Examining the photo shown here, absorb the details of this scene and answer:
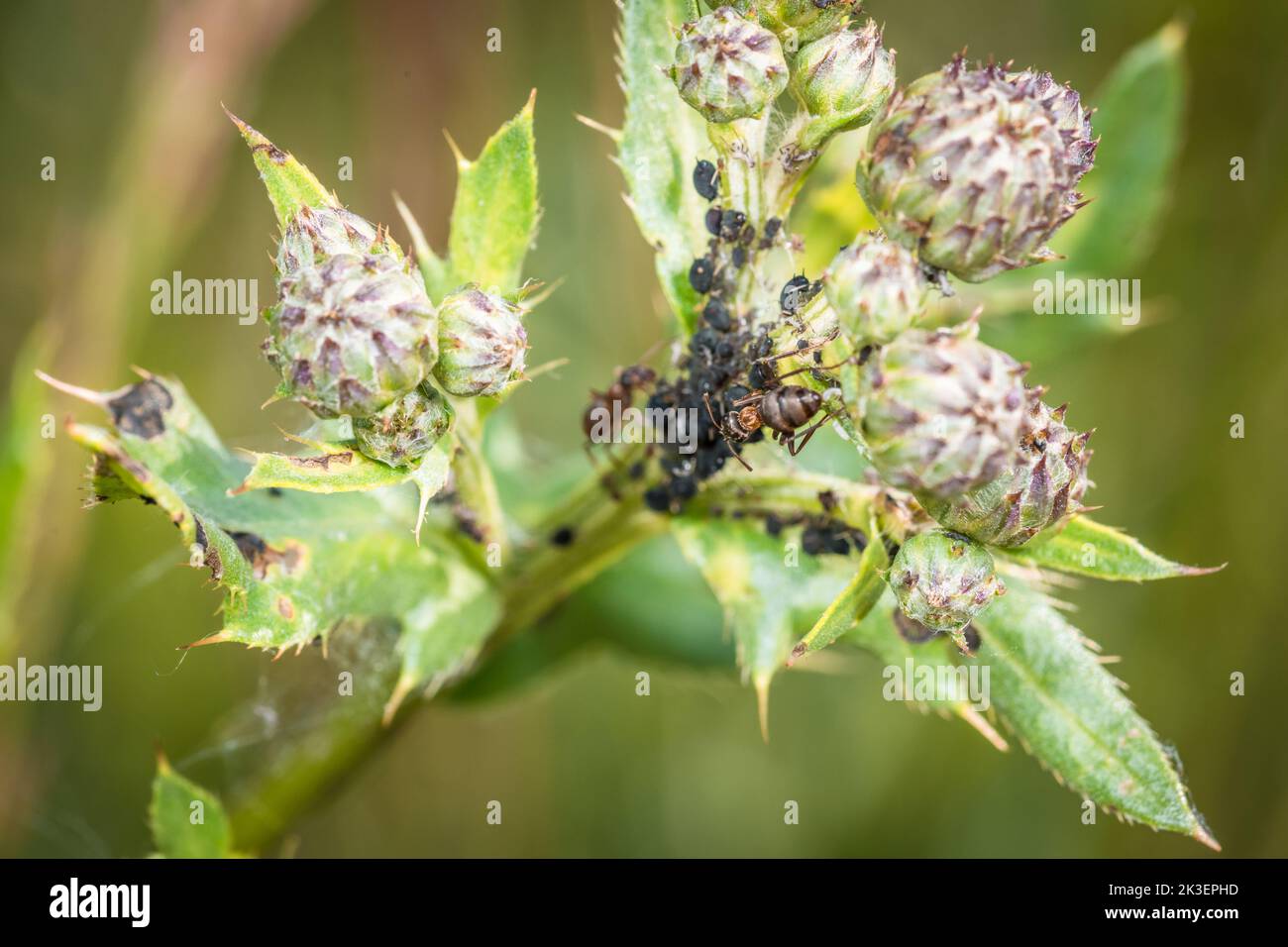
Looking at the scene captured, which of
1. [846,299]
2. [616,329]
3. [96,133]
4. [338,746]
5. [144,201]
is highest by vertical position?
[96,133]

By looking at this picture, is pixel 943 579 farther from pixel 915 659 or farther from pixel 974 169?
pixel 974 169

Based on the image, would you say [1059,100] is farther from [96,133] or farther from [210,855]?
[96,133]

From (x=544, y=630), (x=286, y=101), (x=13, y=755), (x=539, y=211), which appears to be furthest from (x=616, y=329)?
(x=13, y=755)

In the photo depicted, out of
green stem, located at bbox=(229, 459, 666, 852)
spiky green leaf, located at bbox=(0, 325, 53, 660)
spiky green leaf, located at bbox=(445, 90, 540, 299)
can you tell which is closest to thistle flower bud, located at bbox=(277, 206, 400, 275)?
spiky green leaf, located at bbox=(445, 90, 540, 299)

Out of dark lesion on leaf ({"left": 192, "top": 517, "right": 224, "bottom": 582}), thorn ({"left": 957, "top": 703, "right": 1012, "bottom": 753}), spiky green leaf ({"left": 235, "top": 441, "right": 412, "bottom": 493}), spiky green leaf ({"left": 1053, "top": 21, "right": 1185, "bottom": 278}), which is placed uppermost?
spiky green leaf ({"left": 1053, "top": 21, "right": 1185, "bottom": 278})

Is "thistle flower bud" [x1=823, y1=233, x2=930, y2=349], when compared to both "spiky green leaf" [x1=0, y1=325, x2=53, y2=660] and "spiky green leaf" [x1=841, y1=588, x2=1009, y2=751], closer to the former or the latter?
"spiky green leaf" [x1=841, y1=588, x2=1009, y2=751]

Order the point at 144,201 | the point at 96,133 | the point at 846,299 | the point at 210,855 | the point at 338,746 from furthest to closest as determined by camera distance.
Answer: the point at 96,133 < the point at 144,201 < the point at 338,746 < the point at 210,855 < the point at 846,299
